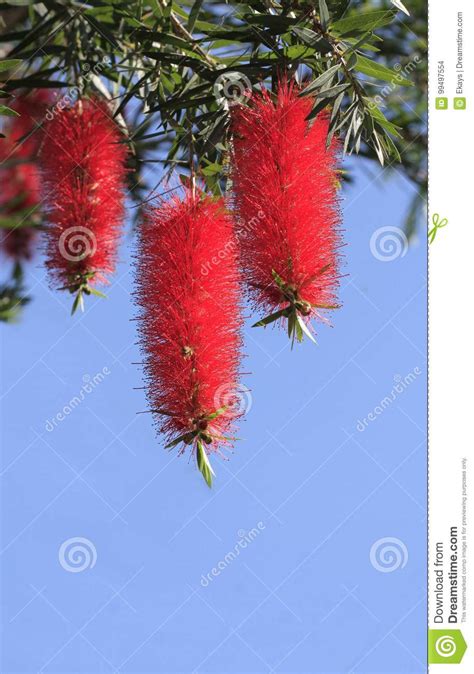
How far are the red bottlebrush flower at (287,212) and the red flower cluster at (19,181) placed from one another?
3.38 feet

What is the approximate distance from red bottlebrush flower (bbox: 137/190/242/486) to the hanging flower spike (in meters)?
0.41

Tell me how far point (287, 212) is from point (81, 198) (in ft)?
2.36

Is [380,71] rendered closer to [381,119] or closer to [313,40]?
[381,119]

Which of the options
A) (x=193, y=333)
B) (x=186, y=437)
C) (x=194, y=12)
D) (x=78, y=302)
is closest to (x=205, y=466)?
(x=186, y=437)

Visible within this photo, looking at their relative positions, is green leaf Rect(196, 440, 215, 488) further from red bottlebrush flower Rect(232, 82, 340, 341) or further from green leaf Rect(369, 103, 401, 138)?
green leaf Rect(369, 103, 401, 138)

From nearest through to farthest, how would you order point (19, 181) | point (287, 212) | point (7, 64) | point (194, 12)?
point (287, 212)
point (7, 64)
point (194, 12)
point (19, 181)

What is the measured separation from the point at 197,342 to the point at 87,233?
639mm

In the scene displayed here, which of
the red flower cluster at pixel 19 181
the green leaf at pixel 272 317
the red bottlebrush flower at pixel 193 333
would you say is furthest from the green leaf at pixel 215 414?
the red flower cluster at pixel 19 181

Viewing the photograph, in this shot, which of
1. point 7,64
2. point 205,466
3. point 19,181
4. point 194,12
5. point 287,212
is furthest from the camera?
point 19,181

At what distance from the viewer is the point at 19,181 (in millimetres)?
3082

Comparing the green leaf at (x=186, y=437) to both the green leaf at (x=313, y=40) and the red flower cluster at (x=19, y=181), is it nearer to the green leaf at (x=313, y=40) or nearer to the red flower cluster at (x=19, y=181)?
the green leaf at (x=313, y=40)

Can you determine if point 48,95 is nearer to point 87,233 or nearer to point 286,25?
point 87,233

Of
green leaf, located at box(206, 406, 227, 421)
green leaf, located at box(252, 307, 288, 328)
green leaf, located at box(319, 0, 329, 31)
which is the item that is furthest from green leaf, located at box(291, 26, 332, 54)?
green leaf, located at box(206, 406, 227, 421)

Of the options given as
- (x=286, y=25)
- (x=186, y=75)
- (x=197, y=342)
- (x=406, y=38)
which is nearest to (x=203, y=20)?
(x=186, y=75)
